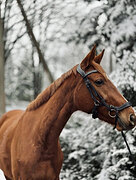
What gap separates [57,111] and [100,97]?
52 cm

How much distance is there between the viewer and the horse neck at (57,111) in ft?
7.48

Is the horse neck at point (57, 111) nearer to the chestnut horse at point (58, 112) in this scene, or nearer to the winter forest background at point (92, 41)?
the chestnut horse at point (58, 112)

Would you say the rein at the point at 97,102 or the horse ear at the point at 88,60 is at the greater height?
the horse ear at the point at 88,60

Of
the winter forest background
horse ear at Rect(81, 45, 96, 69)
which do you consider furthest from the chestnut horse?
the winter forest background

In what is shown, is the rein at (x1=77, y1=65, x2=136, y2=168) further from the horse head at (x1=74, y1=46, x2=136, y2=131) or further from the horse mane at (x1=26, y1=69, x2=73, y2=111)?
the horse mane at (x1=26, y1=69, x2=73, y2=111)

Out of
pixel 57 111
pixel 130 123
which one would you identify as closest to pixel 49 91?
pixel 57 111

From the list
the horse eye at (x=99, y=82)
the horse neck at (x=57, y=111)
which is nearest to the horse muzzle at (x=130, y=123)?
the horse eye at (x=99, y=82)


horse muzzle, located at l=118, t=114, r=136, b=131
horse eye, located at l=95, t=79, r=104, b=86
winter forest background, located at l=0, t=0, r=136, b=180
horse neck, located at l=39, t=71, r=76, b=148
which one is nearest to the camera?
horse muzzle, located at l=118, t=114, r=136, b=131

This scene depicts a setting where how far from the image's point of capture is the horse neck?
2279mm

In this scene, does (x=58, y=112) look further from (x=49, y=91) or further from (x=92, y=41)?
(x=92, y=41)

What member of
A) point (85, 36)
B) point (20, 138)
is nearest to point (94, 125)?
point (85, 36)

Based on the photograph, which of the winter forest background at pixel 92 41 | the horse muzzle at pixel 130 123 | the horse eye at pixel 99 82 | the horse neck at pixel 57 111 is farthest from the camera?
the winter forest background at pixel 92 41

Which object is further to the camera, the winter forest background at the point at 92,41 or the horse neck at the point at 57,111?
the winter forest background at the point at 92,41

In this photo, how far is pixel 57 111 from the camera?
231cm
